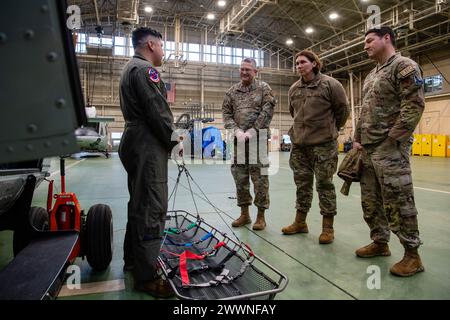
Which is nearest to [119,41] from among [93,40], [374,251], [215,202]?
[93,40]

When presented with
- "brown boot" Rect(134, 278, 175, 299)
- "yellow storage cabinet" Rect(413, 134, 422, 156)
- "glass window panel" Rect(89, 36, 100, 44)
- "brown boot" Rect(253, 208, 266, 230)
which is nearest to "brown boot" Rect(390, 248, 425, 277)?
"brown boot" Rect(253, 208, 266, 230)

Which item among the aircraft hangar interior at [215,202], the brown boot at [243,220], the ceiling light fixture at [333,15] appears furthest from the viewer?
the ceiling light fixture at [333,15]

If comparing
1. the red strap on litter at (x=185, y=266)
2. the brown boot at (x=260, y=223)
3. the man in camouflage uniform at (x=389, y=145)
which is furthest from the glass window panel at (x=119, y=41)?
the red strap on litter at (x=185, y=266)

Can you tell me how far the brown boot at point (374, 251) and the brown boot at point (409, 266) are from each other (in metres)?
0.31

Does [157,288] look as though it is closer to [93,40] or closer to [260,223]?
[260,223]

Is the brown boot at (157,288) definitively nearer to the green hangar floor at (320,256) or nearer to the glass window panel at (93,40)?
the green hangar floor at (320,256)

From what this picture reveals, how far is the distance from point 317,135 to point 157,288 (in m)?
1.98

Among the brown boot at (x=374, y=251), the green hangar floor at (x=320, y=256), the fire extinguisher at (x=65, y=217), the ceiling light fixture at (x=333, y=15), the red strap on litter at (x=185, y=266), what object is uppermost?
the ceiling light fixture at (x=333, y=15)

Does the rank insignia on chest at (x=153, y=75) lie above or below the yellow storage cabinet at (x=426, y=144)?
above

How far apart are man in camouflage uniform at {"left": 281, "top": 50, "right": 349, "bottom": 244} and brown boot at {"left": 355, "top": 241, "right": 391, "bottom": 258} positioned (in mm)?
366

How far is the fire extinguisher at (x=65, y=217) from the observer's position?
2201mm

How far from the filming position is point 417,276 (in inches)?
82.1

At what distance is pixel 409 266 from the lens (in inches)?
82.3
